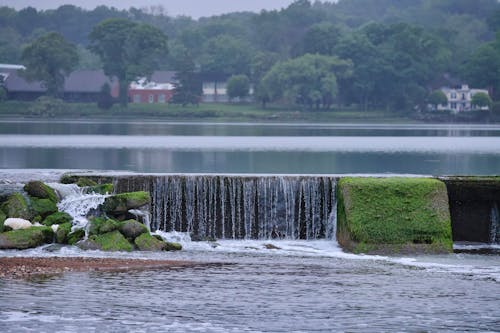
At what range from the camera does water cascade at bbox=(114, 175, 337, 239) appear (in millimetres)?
32312

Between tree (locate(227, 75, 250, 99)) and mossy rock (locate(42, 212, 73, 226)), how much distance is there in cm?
12810

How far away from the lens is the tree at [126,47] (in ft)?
504

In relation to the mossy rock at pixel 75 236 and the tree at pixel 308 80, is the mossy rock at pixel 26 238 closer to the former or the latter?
the mossy rock at pixel 75 236

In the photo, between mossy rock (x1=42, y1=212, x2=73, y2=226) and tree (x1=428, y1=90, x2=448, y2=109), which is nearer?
mossy rock (x1=42, y1=212, x2=73, y2=226)

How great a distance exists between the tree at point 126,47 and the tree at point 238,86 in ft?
36.5

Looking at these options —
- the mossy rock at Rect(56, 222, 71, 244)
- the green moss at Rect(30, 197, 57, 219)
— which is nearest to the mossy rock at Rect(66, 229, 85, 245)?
the mossy rock at Rect(56, 222, 71, 244)

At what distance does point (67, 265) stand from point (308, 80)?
12178 centimetres

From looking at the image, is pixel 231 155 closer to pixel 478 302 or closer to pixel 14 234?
pixel 14 234

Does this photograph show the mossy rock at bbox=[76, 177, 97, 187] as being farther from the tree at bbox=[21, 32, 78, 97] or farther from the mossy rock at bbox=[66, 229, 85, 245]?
the tree at bbox=[21, 32, 78, 97]

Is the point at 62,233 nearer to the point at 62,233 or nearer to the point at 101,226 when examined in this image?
the point at 62,233

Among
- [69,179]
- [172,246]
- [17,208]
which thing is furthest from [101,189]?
[172,246]

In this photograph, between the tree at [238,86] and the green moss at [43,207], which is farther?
the tree at [238,86]

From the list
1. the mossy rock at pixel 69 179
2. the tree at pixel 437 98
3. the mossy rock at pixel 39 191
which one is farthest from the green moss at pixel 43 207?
the tree at pixel 437 98

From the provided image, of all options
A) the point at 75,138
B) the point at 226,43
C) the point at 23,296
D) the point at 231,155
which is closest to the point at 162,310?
the point at 23,296
